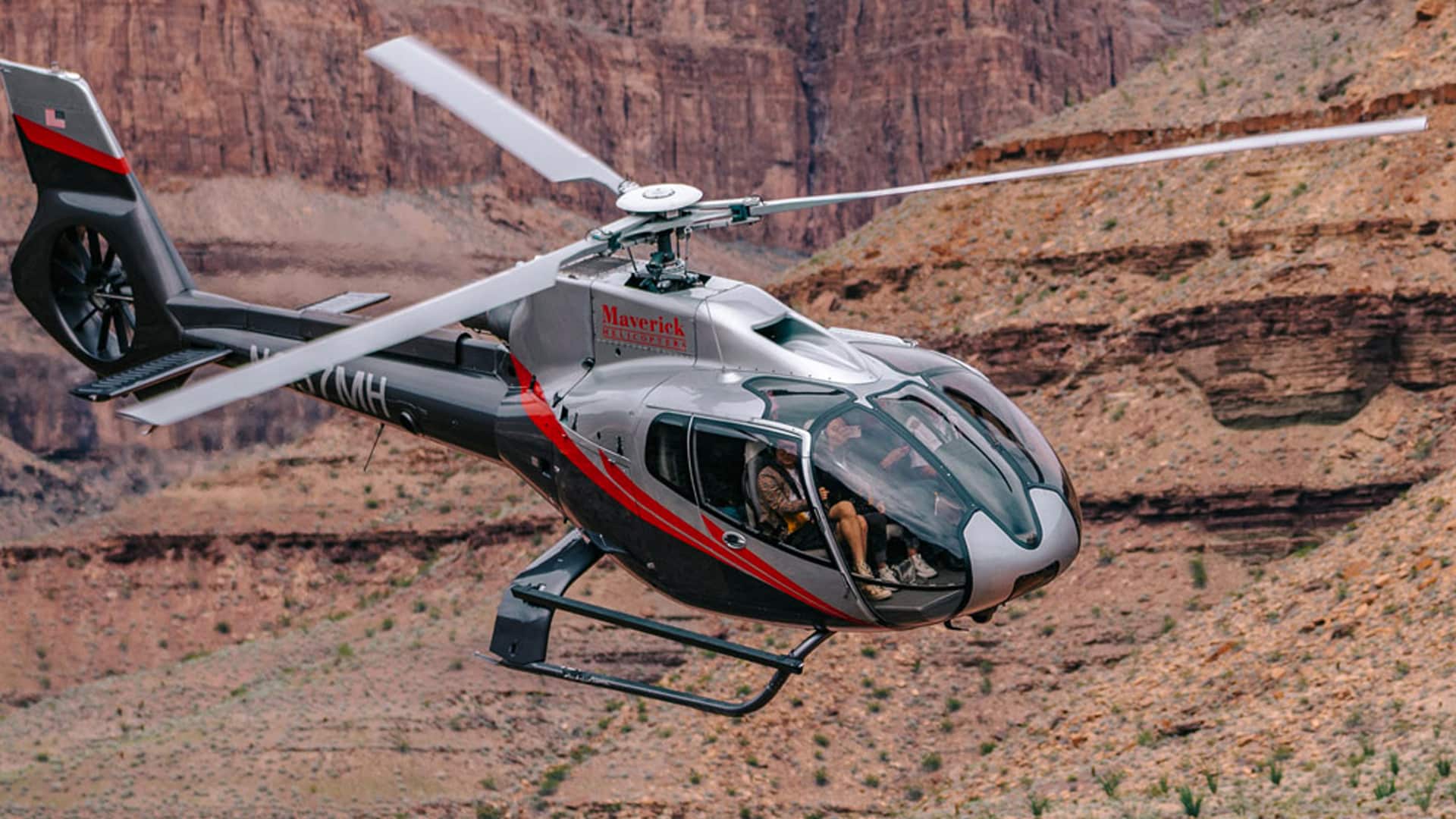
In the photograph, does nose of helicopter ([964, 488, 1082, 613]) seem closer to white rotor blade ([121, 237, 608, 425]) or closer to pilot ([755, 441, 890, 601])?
pilot ([755, 441, 890, 601])

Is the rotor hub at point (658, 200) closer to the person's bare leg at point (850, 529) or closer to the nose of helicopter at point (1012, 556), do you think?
the person's bare leg at point (850, 529)

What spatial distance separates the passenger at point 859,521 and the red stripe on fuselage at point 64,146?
11.1 m

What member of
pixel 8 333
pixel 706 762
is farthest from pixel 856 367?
pixel 8 333

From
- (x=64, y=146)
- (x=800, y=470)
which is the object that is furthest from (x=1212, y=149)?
(x=64, y=146)

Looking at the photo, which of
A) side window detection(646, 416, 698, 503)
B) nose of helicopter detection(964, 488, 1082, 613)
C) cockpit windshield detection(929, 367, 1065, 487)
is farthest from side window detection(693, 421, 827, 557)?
cockpit windshield detection(929, 367, 1065, 487)

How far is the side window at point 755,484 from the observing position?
19.0m

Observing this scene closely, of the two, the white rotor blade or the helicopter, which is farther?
the helicopter

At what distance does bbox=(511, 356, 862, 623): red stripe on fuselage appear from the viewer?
19.4 meters

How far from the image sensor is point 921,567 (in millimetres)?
18750

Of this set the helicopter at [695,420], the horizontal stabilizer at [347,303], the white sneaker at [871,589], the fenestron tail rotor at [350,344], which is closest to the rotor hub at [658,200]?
the helicopter at [695,420]

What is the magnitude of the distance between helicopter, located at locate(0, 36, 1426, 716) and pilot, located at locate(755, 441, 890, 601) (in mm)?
21

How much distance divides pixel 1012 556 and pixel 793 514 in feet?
6.25

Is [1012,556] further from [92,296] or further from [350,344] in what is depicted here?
[92,296]

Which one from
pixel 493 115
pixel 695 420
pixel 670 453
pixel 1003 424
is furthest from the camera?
pixel 493 115
